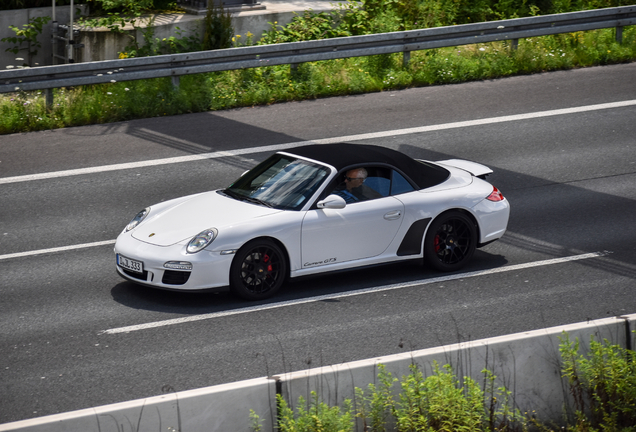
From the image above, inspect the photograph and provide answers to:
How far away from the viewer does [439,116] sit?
14.5 meters

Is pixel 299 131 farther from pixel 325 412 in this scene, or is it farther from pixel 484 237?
pixel 325 412

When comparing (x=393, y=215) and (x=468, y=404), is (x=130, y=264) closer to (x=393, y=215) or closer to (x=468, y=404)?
(x=393, y=215)

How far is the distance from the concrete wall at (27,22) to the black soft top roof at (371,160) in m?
12.0

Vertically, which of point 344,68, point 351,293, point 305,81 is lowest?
point 351,293

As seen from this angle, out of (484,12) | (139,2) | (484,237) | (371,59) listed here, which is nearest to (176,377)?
(484,237)

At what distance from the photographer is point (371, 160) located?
8.81m

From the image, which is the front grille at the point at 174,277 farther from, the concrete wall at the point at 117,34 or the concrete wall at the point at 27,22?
the concrete wall at the point at 27,22

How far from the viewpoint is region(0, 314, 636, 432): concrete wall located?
4898 mm

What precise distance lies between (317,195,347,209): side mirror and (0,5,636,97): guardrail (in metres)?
7.59

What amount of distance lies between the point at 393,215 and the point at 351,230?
1.70 ft

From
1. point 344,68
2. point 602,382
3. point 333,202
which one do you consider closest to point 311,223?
point 333,202

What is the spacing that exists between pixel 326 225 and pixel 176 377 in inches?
94.8

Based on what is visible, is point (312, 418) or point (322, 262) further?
point (322, 262)

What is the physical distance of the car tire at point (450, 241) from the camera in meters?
8.93
